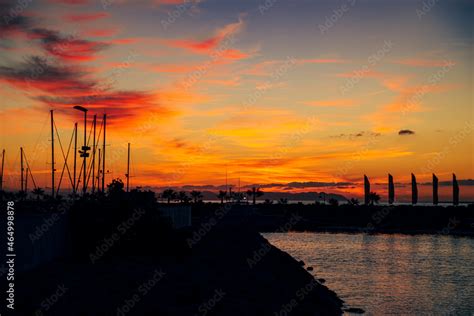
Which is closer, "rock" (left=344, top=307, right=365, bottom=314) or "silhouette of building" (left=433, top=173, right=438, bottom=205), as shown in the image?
"rock" (left=344, top=307, right=365, bottom=314)

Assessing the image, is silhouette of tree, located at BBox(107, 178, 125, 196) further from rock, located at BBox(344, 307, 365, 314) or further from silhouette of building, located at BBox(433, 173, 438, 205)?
silhouette of building, located at BBox(433, 173, 438, 205)

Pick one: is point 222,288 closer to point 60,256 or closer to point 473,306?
point 60,256

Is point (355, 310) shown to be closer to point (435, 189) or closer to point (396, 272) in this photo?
point (396, 272)

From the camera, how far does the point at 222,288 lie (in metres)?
29.8

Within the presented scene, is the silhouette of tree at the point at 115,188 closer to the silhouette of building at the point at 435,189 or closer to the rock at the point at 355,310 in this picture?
the rock at the point at 355,310

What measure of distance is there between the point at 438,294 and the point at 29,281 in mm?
32072

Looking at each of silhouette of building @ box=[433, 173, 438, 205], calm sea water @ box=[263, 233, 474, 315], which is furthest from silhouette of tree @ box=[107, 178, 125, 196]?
silhouette of building @ box=[433, 173, 438, 205]

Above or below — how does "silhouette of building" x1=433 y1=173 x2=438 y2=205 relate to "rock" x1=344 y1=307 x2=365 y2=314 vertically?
above

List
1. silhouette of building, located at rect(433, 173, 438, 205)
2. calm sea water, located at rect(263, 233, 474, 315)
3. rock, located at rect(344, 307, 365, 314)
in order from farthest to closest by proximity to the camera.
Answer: silhouette of building, located at rect(433, 173, 438, 205) → calm sea water, located at rect(263, 233, 474, 315) → rock, located at rect(344, 307, 365, 314)

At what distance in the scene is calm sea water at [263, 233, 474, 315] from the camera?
1539 inches

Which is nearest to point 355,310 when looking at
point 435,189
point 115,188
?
point 115,188

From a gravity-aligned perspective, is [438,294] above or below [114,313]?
below

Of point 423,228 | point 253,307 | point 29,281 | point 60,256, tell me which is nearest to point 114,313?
point 29,281

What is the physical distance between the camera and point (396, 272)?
183 ft
